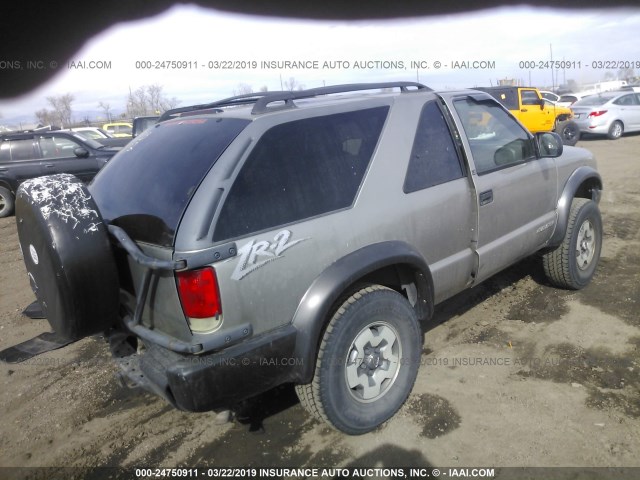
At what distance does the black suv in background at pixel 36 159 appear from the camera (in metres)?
10.1

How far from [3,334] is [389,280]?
3.68m

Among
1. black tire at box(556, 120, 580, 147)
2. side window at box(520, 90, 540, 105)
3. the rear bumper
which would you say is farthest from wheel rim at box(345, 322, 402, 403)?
side window at box(520, 90, 540, 105)

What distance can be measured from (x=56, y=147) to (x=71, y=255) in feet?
31.8

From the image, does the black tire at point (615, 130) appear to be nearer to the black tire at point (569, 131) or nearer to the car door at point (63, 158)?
the black tire at point (569, 131)

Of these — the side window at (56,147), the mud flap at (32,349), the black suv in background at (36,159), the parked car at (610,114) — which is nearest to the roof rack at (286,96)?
the mud flap at (32,349)

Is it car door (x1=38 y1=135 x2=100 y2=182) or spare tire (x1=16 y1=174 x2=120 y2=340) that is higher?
car door (x1=38 y1=135 x2=100 y2=182)

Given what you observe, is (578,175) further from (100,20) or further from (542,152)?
(100,20)

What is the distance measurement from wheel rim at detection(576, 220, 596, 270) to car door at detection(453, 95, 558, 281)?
0.55 m

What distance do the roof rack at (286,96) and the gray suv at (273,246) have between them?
0.01m

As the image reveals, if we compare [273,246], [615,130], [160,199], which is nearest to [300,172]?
[273,246]

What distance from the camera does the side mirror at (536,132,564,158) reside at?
384 centimetres

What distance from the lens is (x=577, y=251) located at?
14.1 ft

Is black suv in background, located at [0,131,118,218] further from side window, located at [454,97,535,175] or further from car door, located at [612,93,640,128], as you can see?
car door, located at [612,93,640,128]

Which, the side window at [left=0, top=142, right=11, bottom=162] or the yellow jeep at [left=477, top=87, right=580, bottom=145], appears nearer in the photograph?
the side window at [left=0, top=142, right=11, bottom=162]
